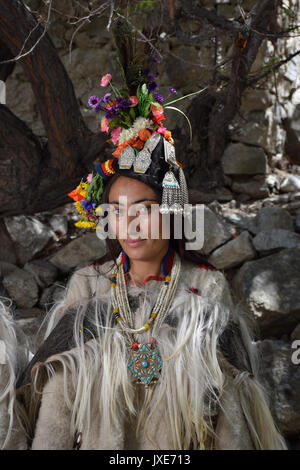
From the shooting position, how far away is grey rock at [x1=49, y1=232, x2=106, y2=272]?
375cm

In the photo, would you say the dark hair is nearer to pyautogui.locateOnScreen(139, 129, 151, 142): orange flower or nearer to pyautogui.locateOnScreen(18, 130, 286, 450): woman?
pyautogui.locateOnScreen(18, 130, 286, 450): woman

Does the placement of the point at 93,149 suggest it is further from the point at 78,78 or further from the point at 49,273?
the point at 78,78

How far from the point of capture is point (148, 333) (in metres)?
1.62

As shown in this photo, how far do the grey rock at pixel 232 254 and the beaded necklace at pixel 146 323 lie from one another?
1.73 meters

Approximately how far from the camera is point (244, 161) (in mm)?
4379

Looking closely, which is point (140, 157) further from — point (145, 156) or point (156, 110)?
point (156, 110)

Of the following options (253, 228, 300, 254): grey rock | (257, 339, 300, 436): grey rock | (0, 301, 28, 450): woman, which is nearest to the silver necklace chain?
(0, 301, 28, 450): woman

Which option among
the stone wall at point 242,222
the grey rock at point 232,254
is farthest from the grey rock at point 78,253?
the grey rock at point 232,254

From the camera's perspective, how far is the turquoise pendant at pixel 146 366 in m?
1.52

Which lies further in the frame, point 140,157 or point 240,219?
point 240,219

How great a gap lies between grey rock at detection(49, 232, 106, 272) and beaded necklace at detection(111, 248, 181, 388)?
1940 millimetres

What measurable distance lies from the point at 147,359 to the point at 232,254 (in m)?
2.08

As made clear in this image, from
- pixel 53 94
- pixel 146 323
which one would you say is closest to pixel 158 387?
pixel 146 323

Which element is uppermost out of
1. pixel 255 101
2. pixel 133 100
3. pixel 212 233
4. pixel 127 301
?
pixel 255 101
